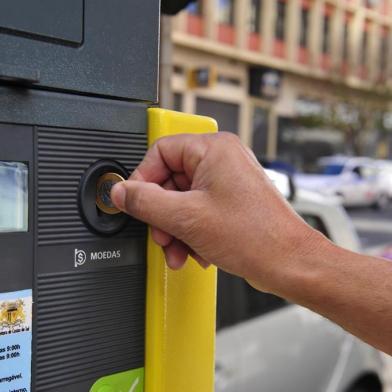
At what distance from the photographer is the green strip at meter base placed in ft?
3.26

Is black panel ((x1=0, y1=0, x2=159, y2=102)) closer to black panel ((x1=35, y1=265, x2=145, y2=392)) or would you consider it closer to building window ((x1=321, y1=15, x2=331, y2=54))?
black panel ((x1=35, y1=265, x2=145, y2=392))

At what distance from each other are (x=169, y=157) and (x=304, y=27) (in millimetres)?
20523

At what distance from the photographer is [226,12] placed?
17.0 meters

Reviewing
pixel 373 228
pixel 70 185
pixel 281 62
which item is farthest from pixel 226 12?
pixel 70 185

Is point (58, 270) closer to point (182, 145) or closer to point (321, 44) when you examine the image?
point (182, 145)

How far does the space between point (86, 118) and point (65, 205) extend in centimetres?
14

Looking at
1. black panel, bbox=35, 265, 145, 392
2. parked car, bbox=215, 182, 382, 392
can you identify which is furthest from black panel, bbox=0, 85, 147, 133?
parked car, bbox=215, 182, 382, 392

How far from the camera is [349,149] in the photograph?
2188cm

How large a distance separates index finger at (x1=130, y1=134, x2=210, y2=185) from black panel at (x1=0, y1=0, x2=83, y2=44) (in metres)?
0.22

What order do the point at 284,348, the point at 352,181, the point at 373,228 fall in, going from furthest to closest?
1. the point at 352,181
2. the point at 373,228
3. the point at 284,348

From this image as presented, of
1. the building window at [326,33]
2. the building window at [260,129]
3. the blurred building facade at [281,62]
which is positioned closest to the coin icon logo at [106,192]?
the blurred building facade at [281,62]

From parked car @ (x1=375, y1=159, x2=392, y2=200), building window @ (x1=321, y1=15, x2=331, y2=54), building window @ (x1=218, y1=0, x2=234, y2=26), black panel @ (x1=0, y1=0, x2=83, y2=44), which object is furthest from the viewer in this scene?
building window @ (x1=321, y1=15, x2=331, y2=54)

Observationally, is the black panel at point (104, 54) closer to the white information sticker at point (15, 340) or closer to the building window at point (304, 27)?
the white information sticker at point (15, 340)

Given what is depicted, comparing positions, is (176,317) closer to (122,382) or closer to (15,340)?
(122,382)
